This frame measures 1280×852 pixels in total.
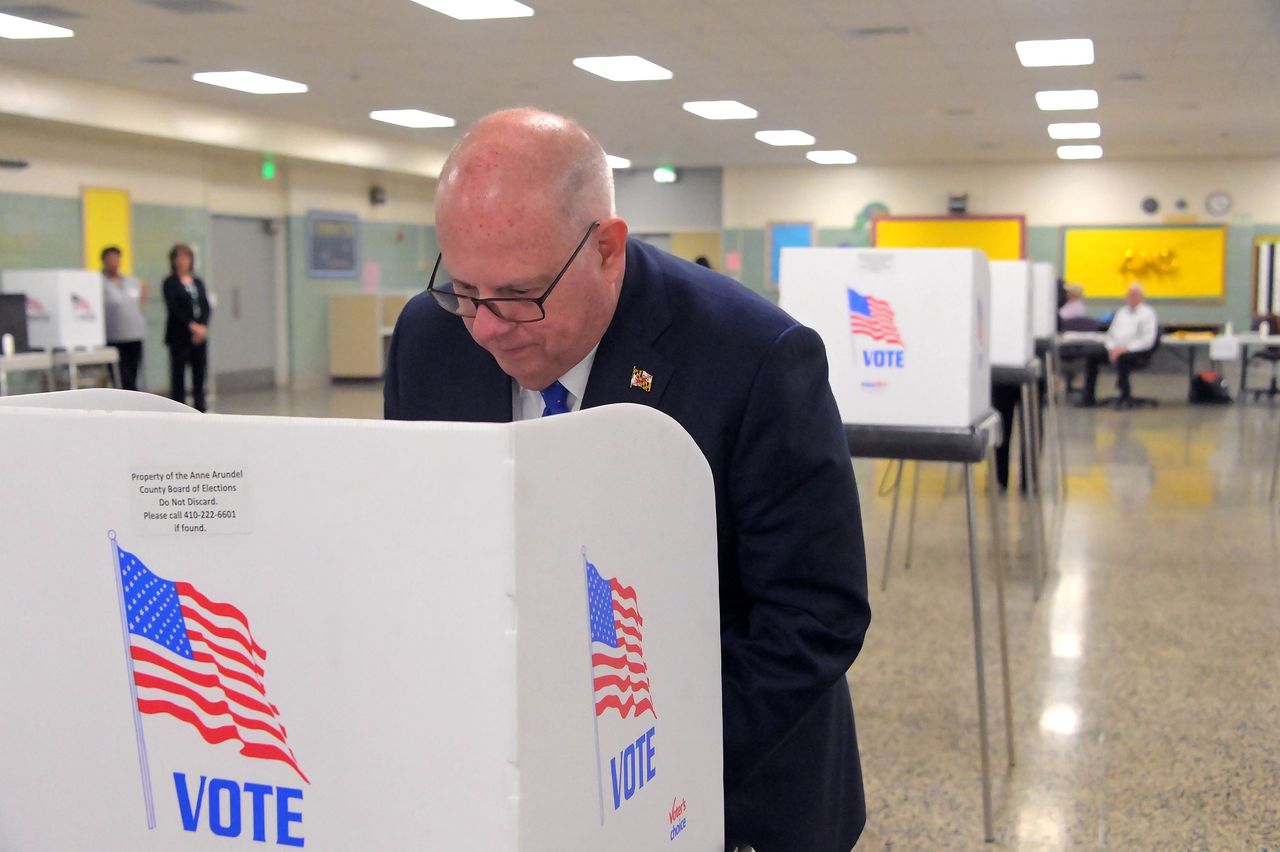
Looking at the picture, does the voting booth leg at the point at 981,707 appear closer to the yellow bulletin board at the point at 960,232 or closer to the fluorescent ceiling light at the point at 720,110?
the fluorescent ceiling light at the point at 720,110

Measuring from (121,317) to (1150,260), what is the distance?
43.2 feet

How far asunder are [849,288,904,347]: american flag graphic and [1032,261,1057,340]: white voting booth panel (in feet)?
12.2

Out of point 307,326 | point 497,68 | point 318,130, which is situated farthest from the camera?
point 307,326

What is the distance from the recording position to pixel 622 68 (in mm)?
10703

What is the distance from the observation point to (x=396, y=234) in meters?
17.8

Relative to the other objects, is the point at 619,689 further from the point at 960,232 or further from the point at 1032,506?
the point at 960,232

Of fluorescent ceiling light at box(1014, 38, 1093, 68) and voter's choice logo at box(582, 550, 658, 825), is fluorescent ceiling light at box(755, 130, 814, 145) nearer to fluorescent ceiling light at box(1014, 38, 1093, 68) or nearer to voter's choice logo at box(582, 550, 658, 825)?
fluorescent ceiling light at box(1014, 38, 1093, 68)

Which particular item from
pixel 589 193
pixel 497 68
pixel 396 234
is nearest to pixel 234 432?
pixel 589 193

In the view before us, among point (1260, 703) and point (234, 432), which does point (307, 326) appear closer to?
point (1260, 703)

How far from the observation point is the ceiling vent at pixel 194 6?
826 centimetres

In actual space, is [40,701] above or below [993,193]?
below

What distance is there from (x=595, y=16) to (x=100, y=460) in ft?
27.0

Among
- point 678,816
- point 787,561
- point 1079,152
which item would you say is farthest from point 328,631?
point 1079,152

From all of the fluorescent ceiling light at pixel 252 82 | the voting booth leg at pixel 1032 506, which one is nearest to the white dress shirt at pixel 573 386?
the voting booth leg at pixel 1032 506
